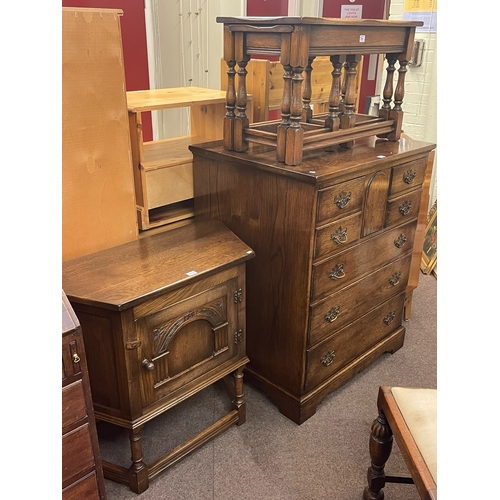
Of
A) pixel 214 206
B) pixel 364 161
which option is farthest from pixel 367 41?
pixel 214 206

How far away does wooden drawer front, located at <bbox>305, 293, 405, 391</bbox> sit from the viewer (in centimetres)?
199

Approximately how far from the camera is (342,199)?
1.74m

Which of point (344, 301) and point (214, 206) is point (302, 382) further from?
point (214, 206)

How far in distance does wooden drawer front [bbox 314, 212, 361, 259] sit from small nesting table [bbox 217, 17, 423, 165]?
0.28 m

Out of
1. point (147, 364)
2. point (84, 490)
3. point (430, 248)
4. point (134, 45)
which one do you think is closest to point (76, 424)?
point (84, 490)

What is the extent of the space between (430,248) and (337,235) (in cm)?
187

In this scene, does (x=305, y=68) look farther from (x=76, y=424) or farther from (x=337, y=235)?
(x=76, y=424)

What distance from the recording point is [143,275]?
1584mm

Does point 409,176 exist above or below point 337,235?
above

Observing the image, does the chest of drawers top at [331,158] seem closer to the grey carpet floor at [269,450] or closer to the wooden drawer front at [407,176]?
the wooden drawer front at [407,176]

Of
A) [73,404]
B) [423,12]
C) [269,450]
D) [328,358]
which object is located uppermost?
[423,12]

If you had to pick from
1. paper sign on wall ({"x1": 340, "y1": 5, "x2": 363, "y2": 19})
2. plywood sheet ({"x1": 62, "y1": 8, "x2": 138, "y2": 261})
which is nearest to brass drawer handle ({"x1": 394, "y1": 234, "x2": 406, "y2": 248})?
plywood sheet ({"x1": 62, "y1": 8, "x2": 138, "y2": 261})

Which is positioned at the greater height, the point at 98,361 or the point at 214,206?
the point at 214,206
